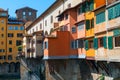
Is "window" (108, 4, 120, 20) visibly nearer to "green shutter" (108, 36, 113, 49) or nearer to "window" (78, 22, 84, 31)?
"green shutter" (108, 36, 113, 49)

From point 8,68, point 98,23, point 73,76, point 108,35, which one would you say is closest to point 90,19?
point 98,23

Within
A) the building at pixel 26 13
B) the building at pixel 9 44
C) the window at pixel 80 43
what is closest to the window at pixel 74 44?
the window at pixel 80 43

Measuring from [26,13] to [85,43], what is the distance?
316ft

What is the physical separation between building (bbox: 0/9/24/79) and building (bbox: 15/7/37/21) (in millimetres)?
26462

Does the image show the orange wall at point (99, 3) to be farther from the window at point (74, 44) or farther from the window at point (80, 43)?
the window at point (74, 44)

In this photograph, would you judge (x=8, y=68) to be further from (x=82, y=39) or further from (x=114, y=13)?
(x=114, y=13)

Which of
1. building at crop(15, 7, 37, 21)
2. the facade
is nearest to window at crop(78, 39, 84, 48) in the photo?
the facade

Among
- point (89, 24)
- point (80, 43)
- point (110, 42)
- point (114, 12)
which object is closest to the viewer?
point (114, 12)

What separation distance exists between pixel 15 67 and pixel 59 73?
197 feet

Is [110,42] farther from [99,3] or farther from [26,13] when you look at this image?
[26,13]

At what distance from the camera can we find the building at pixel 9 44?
96.0m

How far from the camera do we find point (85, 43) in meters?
33.9

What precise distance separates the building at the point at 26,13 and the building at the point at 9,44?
26.5m

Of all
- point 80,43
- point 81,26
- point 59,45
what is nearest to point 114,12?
point 81,26
